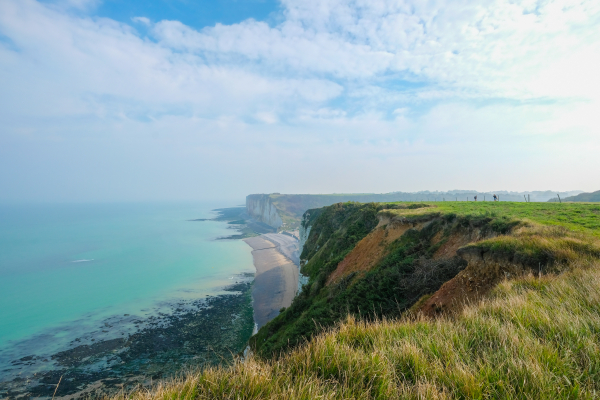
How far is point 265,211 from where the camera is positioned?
502 feet

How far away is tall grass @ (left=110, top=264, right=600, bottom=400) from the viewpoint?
10.6 ft

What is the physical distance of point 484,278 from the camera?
30.7ft

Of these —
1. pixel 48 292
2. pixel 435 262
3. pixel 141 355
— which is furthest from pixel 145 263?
pixel 435 262

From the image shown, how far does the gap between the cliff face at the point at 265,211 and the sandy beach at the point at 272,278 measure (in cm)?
4408

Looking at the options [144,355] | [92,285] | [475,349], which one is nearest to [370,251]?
[475,349]

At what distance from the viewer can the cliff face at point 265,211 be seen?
136450mm

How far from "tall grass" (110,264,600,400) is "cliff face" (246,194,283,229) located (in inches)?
4922

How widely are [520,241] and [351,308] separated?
25.8 feet

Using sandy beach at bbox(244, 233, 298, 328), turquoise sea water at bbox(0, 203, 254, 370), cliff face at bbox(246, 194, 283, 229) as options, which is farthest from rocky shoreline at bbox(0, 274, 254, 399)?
cliff face at bbox(246, 194, 283, 229)

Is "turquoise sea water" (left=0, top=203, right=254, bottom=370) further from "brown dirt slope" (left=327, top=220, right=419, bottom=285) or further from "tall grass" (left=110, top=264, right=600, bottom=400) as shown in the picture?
"tall grass" (left=110, top=264, right=600, bottom=400)

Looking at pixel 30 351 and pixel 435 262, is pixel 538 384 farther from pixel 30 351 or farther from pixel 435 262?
pixel 30 351

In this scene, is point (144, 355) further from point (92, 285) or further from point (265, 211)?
point (265, 211)

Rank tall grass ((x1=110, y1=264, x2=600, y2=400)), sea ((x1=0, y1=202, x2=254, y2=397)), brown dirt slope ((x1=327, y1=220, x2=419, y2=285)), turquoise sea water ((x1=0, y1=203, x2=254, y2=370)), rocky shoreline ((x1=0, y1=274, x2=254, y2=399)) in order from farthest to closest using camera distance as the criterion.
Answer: turquoise sea water ((x1=0, y1=203, x2=254, y2=370)) < sea ((x1=0, y1=202, x2=254, y2=397)) < rocky shoreline ((x1=0, y1=274, x2=254, y2=399)) < brown dirt slope ((x1=327, y1=220, x2=419, y2=285)) < tall grass ((x1=110, y1=264, x2=600, y2=400))

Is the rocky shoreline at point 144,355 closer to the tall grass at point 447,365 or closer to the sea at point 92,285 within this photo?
the sea at point 92,285
